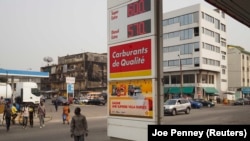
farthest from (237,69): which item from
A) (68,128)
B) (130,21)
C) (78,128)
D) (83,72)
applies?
(130,21)

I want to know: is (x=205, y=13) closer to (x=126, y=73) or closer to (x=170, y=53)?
(x=170, y=53)

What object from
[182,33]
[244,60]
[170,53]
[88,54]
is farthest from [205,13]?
[88,54]

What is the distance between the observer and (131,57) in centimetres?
791

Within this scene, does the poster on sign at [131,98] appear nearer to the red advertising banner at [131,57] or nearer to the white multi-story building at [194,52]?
the red advertising banner at [131,57]

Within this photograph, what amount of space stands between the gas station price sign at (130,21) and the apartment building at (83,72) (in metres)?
101

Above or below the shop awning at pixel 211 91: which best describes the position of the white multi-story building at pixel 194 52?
above

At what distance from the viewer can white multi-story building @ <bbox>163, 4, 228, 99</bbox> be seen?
78312mm

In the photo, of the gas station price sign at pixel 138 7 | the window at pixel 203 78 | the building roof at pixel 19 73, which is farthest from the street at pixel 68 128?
the window at pixel 203 78

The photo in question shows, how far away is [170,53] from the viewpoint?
83.8 meters

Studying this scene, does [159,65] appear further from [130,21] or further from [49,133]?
[49,133]

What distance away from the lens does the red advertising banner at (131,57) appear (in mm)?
7441

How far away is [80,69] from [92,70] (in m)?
3.67

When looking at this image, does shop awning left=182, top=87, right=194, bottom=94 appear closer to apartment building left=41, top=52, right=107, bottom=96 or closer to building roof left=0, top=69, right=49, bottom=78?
apartment building left=41, top=52, right=107, bottom=96

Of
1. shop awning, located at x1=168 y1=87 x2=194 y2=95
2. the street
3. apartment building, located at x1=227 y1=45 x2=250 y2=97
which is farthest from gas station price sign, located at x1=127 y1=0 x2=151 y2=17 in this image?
apartment building, located at x1=227 y1=45 x2=250 y2=97
